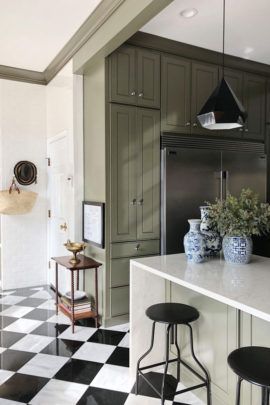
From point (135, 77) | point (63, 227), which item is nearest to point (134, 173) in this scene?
point (135, 77)

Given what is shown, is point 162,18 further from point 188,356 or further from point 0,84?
point 188,356

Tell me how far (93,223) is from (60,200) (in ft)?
2.96

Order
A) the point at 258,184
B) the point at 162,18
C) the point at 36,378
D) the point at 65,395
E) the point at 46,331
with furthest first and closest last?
1. the point at 258,184
2. the point at 46,331
3. the point at 162,18
4. the point at 36,378
5. the point at 65,395

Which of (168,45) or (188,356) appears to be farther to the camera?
(168,45)

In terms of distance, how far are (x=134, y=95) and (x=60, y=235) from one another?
6.10 feet

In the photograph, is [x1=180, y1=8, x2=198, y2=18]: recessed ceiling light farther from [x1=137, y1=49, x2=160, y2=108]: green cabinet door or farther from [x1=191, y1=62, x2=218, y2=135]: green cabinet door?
[x1=191, y1=62, x2=218, y2=135]: green cabinet door

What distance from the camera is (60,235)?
4074 millimetres

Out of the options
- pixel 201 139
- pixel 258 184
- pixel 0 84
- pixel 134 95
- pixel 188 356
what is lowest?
pixel 188 356

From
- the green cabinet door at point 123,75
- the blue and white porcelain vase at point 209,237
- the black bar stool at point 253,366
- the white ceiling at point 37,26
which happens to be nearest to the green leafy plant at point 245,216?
the blue and white porcelain vase at point 209,237

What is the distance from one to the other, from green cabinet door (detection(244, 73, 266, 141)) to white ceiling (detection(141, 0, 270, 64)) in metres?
0.34

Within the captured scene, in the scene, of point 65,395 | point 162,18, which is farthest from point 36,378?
point 162,18

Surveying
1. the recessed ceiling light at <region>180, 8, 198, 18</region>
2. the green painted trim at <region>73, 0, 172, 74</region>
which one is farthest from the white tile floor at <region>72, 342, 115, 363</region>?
the recessed ceiling light at <region>180, 8, 198, 18</region>

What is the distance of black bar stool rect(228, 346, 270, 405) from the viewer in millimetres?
1301

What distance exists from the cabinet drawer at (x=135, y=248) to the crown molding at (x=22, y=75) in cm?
247
